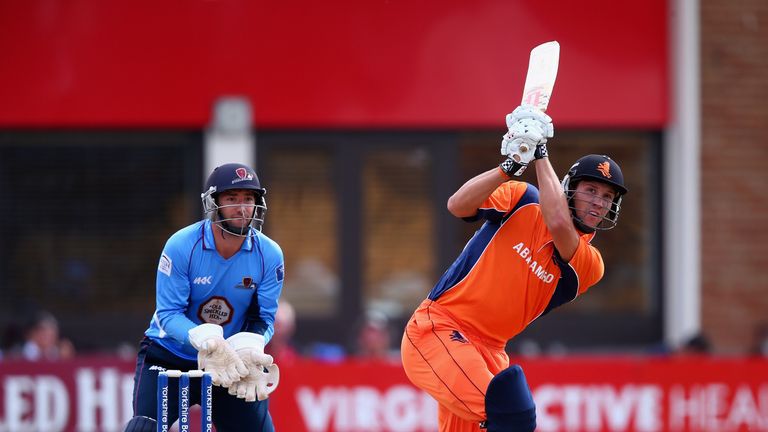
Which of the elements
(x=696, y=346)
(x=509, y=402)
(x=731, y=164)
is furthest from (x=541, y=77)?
(x=731, y=164)

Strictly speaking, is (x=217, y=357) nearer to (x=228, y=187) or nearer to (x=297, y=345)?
(x=228, y=187)

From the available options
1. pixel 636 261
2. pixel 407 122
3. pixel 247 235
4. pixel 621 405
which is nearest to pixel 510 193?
pixel 247 235

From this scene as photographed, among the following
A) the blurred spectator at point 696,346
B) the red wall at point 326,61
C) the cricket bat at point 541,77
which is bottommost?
the blurred spectator at point 696,346

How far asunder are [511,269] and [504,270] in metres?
0.03

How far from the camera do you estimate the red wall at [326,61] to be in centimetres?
1170

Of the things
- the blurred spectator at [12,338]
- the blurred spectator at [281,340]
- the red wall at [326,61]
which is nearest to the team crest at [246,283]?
the blurred spectator at [281,340]

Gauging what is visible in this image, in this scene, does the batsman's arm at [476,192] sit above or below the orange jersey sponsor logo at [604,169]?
below

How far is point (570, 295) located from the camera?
640cm

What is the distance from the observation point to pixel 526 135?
5.84m

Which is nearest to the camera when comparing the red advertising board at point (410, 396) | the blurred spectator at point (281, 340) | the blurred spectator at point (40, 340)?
the red advertising board at point (410, 396)

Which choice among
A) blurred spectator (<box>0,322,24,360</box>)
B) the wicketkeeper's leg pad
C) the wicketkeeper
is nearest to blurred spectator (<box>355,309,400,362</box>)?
blurred spectator (<box>0,322,24,360</box>)

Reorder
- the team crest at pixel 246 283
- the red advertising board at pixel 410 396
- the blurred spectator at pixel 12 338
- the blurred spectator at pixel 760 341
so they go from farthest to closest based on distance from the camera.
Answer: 1. the blurred spectator at pixel 760 341
2. the blurred spectator at pixel 12 338
3. the red advertising board at pixel 410 396
4. the team crest at pixel 246 283

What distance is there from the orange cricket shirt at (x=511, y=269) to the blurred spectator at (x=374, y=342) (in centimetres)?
415

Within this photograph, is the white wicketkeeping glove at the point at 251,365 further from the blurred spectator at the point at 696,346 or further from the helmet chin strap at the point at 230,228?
the blurred spectator at the point at 696,346
